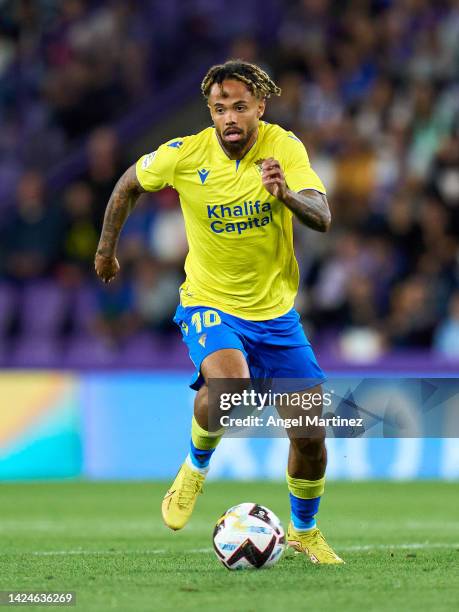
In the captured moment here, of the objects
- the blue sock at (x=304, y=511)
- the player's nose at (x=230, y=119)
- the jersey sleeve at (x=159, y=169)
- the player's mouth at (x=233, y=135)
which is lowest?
the blue sock at (x=304, y=511)

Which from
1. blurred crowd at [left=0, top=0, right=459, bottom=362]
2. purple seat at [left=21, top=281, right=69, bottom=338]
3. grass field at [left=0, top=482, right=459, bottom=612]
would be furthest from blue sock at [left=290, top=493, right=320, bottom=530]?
purple seat at [left=21, top=281, right=69, bottom=338]

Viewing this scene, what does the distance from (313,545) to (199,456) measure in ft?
2.45

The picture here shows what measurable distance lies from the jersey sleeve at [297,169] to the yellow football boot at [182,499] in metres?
1.61

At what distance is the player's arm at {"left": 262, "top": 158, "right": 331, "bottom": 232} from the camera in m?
6.38

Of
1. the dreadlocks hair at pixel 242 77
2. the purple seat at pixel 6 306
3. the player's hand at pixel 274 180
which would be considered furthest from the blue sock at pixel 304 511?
the purple seat at pixel 6 306

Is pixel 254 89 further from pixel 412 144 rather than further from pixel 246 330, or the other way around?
pixel 412 144

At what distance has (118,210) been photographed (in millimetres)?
7215

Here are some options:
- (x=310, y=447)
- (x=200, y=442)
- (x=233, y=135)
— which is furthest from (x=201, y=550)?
(x=233, y=135)

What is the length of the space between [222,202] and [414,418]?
4469 millimetres

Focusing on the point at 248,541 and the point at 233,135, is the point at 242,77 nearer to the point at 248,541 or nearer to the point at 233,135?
the point at 233,135

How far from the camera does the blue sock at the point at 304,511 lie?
284 inches

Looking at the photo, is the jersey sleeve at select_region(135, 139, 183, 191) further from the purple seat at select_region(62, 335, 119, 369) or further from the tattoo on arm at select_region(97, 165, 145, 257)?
the purple seat at select_region(62, 335, 119, 369)

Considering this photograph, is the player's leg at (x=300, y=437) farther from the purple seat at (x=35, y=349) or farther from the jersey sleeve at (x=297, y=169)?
the purple seat at (x=35, y=349)

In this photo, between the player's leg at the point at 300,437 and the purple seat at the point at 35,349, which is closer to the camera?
the player's leg at the point at 300,437
